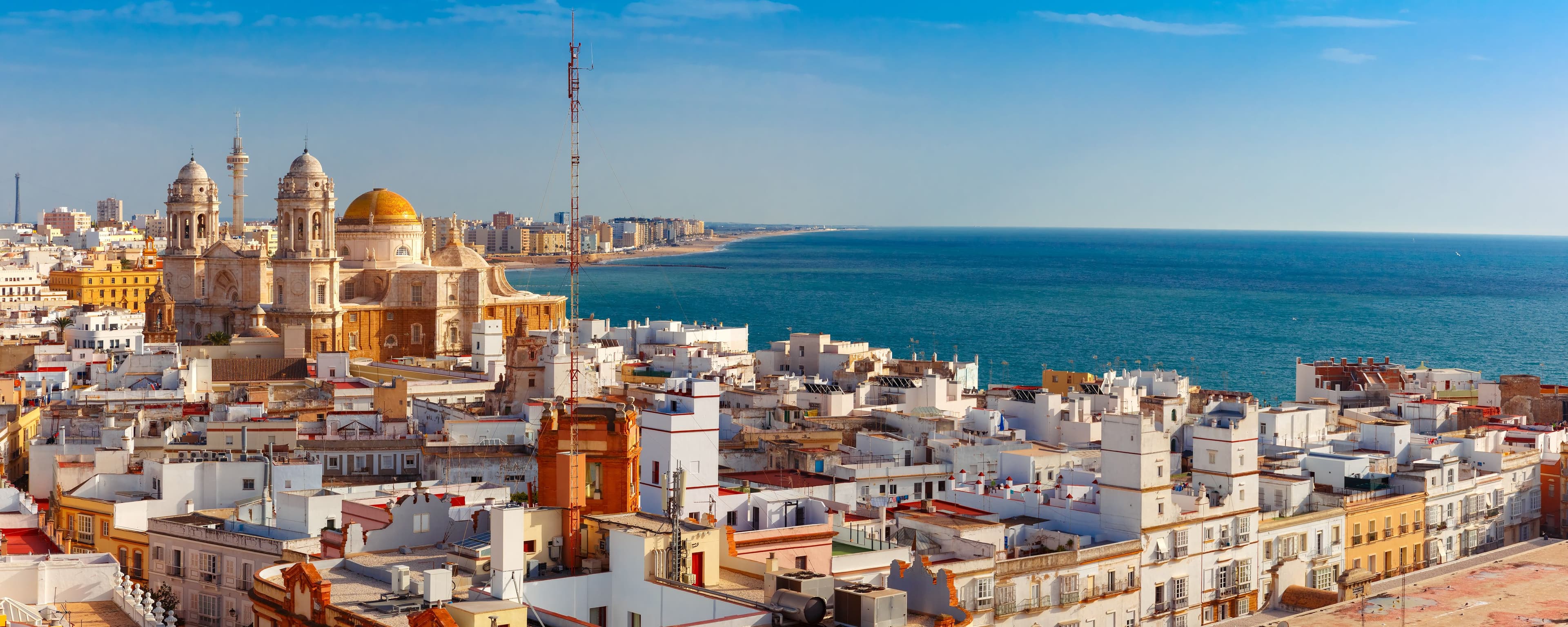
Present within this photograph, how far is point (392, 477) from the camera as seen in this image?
26.8 meters

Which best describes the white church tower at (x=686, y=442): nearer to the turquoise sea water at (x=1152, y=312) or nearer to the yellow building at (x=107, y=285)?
the turquoise sea water at (x=1152, y=312)

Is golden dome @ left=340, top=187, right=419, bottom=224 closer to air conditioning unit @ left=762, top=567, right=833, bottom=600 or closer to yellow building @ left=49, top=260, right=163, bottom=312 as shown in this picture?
yellow building @ left=49, top=260, right=163, bottom=312

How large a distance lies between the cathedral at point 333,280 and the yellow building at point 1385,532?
36425 mm

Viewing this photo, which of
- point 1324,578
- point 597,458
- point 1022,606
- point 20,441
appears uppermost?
point 597,458

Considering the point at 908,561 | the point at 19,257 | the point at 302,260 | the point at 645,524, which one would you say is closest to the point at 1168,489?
the point at 908,561

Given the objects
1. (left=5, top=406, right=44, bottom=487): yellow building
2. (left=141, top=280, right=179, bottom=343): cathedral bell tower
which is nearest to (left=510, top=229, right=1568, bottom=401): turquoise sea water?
(left=141, top=280, right=179, bottom=343): cathedral bell tower

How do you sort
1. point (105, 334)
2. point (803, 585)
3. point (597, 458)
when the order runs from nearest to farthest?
1. point (803, 585)
2. point (597, 458)
3. point (105, 334)

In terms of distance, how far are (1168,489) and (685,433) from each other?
679cm

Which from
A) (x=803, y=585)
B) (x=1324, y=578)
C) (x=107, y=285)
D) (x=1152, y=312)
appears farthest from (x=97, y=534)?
(x=1152, y=312)

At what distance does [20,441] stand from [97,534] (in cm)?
935

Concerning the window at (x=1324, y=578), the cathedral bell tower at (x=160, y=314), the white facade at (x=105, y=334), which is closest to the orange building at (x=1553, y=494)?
the window at (x=1324, y=578)

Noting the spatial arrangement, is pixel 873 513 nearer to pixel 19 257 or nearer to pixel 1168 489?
pixel 1168 489

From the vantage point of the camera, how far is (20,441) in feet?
99.4

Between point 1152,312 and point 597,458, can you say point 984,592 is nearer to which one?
point 597,458
